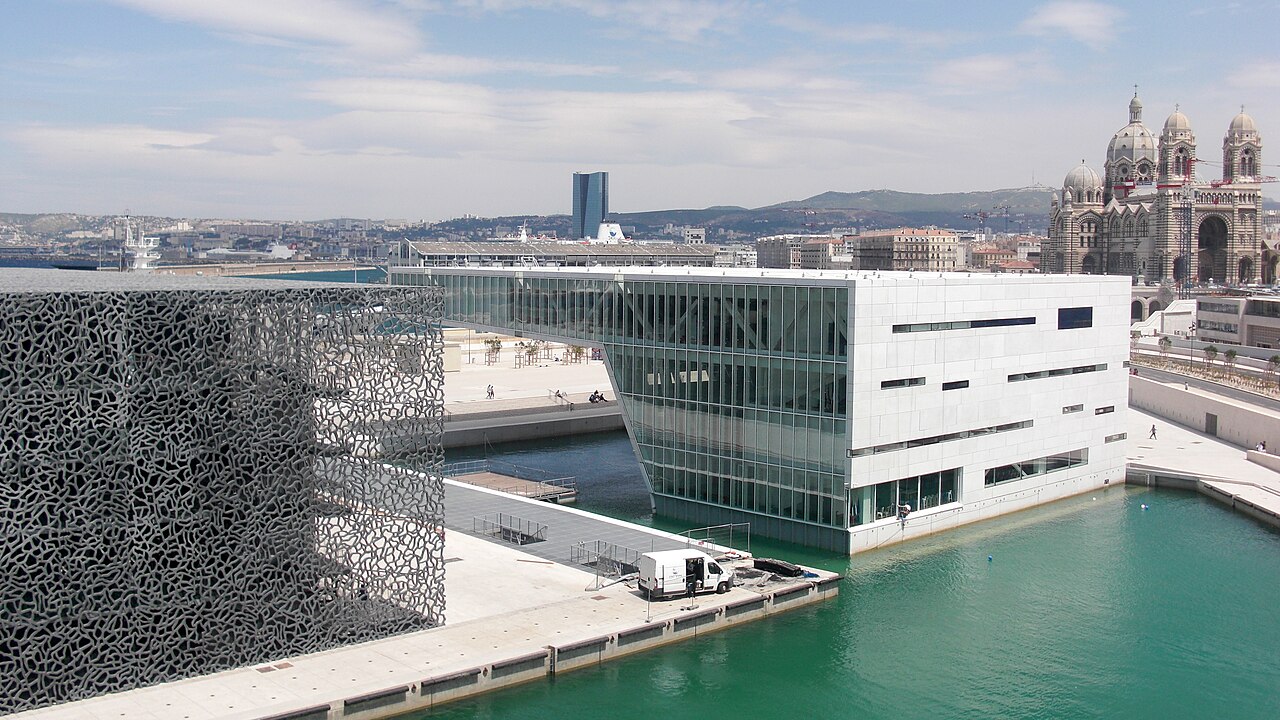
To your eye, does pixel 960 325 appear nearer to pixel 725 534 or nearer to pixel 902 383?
pixel 902 383

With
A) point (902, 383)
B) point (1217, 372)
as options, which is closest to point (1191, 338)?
point (1217, 372)

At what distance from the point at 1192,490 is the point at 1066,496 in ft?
19.4

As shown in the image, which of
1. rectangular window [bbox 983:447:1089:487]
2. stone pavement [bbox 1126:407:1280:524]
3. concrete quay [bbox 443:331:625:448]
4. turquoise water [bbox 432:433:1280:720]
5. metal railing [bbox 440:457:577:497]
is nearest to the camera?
turquoise water [bbox 432:433:1280:720]

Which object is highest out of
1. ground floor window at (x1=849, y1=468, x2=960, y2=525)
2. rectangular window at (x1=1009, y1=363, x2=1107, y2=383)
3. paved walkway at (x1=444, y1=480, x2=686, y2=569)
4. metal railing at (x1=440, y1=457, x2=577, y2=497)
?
rectangular window at (x1=1009, y1=363, x2=1107, y2=383)

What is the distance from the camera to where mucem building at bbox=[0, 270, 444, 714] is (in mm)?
23766

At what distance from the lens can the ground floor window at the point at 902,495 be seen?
129ft

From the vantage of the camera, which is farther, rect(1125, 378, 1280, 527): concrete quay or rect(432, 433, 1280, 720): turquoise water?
rect(1125, 378, 1280, 527): concrete quay

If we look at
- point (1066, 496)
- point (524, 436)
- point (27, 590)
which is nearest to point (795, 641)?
point (27, 590)

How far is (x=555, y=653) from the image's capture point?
2808 centimetres

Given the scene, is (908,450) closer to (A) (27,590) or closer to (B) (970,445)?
(B) (970,445)

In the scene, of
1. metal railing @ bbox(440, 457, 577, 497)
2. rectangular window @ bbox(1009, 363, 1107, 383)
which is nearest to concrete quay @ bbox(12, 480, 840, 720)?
metal railing @ bbox(440, 457, 577, 497)

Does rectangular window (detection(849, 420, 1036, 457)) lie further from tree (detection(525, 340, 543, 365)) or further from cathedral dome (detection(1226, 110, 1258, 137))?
cathedral dome (detection(1226, 110, 1258, 137))

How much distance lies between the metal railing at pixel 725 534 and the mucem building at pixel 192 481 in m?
12.7

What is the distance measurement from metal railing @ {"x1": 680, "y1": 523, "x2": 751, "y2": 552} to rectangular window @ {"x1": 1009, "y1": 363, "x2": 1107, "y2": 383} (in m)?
11.5
